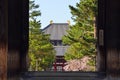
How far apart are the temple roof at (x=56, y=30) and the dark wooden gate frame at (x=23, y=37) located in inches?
737

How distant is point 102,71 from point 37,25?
12.1 m

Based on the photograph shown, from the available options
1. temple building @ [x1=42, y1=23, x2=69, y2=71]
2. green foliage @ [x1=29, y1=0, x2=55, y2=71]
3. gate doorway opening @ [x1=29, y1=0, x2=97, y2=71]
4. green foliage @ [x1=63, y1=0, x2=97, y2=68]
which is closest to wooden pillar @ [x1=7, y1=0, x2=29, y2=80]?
gate doorway opening @ [x1=29, y1=0, x2=97, y2=71]

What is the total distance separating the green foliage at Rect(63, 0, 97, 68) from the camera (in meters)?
11.3

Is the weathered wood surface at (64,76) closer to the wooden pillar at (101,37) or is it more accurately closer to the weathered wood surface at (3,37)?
the wooden pillar at (101,37)

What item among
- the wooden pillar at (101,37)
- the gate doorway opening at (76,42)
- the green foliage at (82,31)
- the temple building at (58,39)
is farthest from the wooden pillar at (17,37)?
the temple building at (58,39)

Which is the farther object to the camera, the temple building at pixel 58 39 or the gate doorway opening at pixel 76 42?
the temple building at pixel 58 39

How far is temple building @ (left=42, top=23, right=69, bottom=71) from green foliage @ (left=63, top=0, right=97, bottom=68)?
Answer: 567 cm

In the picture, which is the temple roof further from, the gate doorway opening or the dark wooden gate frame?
the dark wooden gate frame

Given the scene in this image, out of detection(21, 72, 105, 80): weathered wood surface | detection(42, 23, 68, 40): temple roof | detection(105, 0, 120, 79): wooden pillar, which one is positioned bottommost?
detection(21, 72, 105, 80): weathered wood surface

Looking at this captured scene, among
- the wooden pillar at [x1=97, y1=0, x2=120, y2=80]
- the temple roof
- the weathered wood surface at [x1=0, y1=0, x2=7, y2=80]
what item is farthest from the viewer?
the temple roof

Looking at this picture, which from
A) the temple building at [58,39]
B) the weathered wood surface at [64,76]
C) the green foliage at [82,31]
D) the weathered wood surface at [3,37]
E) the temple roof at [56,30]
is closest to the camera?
the weathered wood surface at [3,37]

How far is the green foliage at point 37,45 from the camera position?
14.1 metres

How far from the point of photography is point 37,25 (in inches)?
557

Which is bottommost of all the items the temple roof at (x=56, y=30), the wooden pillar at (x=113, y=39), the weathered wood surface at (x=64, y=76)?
the weathered wood surface at (x=64, y=76)
